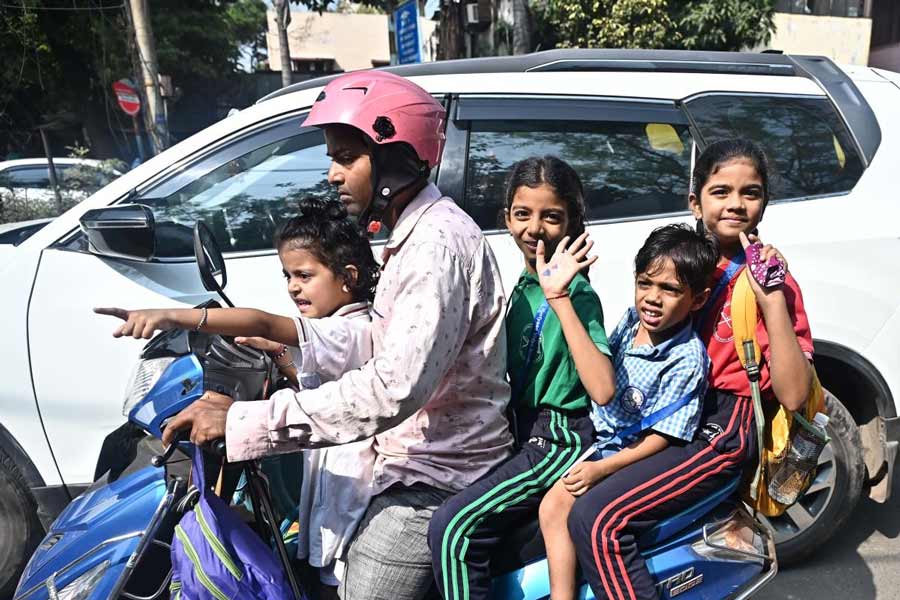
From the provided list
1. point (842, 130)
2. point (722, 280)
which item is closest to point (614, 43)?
point (842, 130)

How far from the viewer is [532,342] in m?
1.67

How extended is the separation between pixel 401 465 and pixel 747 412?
905 millimetres

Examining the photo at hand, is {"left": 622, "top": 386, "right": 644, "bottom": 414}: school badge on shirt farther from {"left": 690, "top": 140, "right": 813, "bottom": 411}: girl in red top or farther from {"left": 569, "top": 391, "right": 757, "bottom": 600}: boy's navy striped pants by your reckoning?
{"left": 690, "top": 140, "right": 813, "bottom": 411}: girl in red top

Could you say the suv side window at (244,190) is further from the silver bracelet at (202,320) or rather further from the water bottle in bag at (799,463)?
the water bottle in bag at (799,463)

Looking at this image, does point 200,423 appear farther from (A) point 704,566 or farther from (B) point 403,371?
(A) point 704,566

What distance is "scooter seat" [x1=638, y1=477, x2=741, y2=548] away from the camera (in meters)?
1.69

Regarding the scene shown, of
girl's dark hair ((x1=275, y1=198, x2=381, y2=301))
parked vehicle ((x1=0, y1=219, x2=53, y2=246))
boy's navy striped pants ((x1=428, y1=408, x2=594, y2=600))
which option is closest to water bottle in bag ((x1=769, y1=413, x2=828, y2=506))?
boy's navy striped pants ((x1=428, y1=408, x2=594, y2=600))

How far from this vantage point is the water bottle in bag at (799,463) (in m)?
1.75

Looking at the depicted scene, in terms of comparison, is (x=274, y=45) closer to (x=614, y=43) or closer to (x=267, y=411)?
(x=614, y=43)

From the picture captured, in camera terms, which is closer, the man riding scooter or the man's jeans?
the man riding scooter

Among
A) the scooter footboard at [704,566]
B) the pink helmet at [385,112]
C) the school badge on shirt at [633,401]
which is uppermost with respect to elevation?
the pink helmet at [385,112]

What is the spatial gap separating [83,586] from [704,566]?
1.42 m

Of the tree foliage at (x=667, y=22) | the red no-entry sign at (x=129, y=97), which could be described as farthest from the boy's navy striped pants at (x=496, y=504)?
the red no-entry sign at (x=129, y=97)

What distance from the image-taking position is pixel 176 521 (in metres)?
1.45
